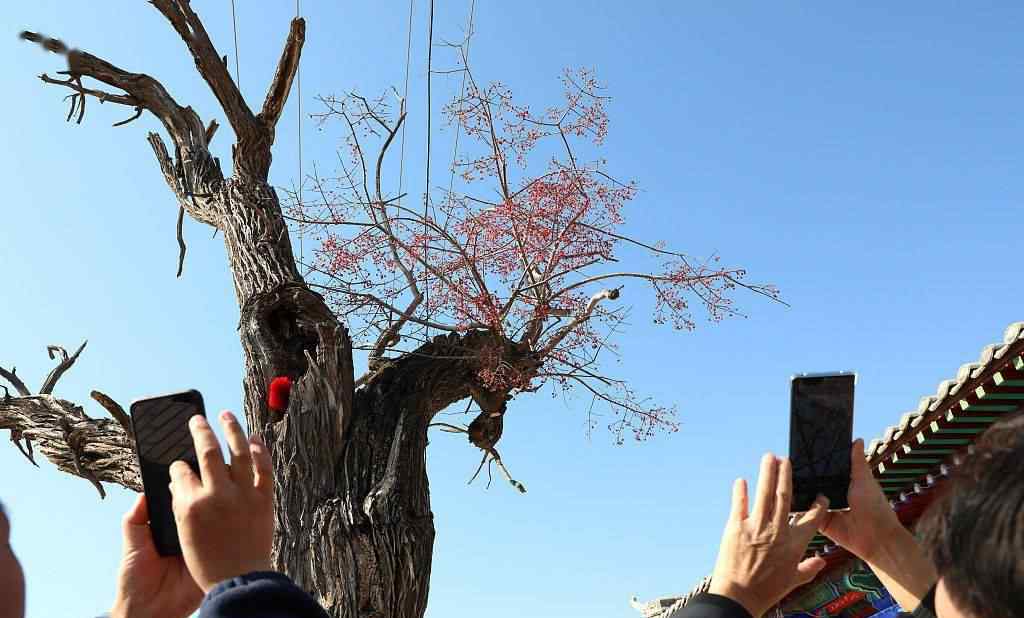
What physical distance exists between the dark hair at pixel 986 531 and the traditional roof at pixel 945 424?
3541mm

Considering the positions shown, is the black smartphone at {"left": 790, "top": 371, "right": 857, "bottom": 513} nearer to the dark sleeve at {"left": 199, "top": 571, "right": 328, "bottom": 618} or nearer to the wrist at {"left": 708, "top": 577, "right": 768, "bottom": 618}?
the wrist at {"left": 708, "top": 577, "right": 768, "bottom": 618}

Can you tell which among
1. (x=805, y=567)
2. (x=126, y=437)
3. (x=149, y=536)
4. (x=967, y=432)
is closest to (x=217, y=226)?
(x=126, y=437)

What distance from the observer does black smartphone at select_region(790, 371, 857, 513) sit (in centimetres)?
173

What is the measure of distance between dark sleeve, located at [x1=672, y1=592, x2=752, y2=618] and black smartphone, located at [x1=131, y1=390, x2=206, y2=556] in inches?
34.8

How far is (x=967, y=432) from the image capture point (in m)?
5.51

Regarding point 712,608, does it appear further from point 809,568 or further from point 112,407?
point 112,407

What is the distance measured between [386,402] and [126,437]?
7.98 feet

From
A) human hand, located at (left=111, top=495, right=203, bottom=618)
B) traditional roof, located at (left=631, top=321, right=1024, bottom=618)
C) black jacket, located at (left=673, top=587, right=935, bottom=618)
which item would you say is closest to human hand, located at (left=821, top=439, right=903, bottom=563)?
black jacket, located at (left=673, top=587, right=935, bottom=618)

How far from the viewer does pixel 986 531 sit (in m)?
0.98

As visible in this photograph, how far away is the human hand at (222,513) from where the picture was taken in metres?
1.25

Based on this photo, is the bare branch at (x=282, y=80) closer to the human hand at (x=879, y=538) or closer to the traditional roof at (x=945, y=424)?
the traditional roof at (x=945, y=424)

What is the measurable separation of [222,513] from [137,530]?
0.49 m

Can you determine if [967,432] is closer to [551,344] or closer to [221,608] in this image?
[551,344]

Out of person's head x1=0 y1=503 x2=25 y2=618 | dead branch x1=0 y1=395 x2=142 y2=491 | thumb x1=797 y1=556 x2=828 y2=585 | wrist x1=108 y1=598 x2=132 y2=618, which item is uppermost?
dead branch x1=0 y1=395 x2=142 y2=491
